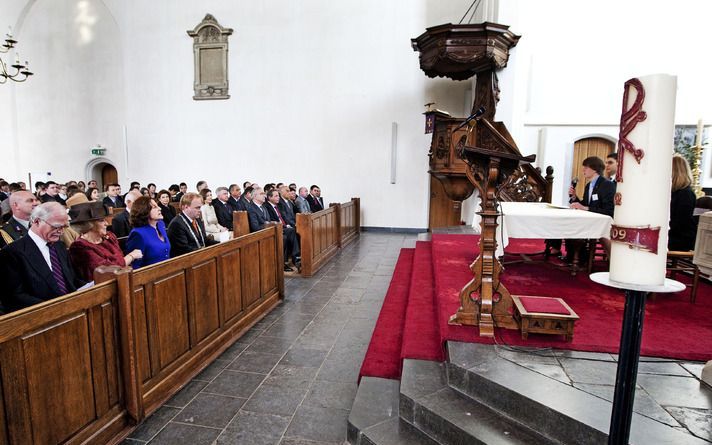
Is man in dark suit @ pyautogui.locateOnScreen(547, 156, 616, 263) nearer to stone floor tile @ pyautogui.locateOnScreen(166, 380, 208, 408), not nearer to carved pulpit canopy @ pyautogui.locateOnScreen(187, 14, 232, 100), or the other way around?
stone floor tile @ pyautogui.locateOnScreen(166, 380, 208, 408)

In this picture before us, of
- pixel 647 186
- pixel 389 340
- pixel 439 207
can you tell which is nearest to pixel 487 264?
pixel 389 340

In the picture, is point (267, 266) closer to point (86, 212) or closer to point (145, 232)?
point (145, 232)

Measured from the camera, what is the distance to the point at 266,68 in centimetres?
1119

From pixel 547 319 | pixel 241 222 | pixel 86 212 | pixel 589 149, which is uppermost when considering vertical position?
pixel 589 149

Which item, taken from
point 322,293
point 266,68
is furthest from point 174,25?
point 322,293

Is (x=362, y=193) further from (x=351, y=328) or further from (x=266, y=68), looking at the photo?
(x=351, y=328)

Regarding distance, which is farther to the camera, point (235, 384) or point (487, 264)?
point (235, 384)

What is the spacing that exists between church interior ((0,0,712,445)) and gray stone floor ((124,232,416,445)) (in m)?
0.02

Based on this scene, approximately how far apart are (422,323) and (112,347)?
87.4 inches

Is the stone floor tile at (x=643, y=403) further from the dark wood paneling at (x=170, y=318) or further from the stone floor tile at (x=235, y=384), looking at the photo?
the dark wood paneling at (x=170, y=318)

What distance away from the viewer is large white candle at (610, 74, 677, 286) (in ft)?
3.15

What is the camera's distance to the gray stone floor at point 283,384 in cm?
254

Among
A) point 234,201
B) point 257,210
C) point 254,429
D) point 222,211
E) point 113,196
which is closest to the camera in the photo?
point 254,429

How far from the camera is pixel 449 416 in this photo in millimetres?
2229
